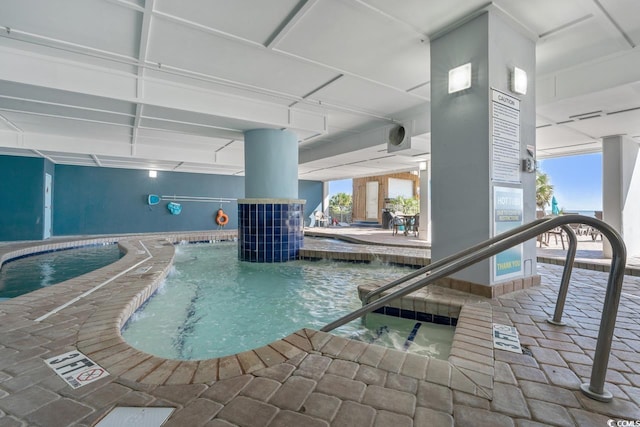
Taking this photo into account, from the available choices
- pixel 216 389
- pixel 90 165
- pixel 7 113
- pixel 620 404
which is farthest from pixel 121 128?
pixel 620 404

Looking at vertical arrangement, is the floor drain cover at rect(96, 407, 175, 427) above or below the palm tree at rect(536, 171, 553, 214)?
below

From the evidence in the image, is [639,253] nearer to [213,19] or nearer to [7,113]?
[213,19]

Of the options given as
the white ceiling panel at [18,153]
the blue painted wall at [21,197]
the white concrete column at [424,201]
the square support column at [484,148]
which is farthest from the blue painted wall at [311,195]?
the square support column at [484,148]

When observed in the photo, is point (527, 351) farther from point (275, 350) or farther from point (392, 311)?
point (275, 350)

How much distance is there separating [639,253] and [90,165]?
45.1ft

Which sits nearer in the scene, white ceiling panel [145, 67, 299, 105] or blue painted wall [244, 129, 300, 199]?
white ceiling panel [145, 67, 299, 105]

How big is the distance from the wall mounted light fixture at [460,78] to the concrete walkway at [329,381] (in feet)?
6.36

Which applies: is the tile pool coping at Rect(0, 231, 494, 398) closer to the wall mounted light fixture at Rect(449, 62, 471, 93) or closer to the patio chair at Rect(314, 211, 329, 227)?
the wall mounted light fixture at Rect(449, 62, 471, 93)

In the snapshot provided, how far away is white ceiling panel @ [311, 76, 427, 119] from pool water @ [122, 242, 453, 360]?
8.62ft

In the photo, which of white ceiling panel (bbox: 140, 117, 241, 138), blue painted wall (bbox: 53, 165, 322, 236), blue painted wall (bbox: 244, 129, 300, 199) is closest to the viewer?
white ceiling panel (bbox: 140, 117, 241, 138)

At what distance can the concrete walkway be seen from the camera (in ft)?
3.51

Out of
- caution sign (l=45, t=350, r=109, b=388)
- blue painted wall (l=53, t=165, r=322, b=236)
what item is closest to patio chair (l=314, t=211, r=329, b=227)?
blue painted wall (l=53, t=165, r=322, b=236)

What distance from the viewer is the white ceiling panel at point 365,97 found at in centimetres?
406

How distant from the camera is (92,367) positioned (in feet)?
4.45
